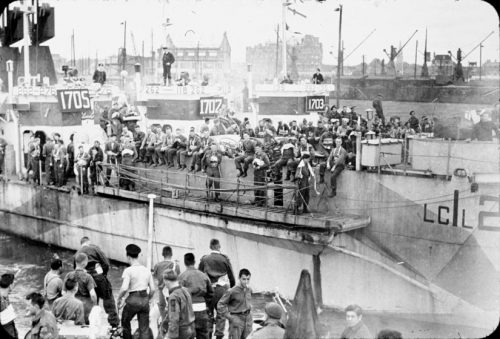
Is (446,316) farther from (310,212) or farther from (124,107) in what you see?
(124,107)

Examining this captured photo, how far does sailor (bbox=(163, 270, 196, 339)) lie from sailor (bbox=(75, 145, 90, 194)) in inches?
451

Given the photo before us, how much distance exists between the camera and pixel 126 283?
903 centimetres

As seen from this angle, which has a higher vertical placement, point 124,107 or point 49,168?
point 124,107

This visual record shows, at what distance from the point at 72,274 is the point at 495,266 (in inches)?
305

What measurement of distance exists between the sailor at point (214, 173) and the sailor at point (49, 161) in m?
6.11

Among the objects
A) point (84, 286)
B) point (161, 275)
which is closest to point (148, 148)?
point (161, 275)

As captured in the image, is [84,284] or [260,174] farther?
[260,174]

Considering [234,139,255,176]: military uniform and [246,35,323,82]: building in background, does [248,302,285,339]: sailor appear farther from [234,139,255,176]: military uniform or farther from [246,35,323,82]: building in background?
[246,35,323,82]: building in background

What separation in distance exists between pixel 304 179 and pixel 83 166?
777 cm

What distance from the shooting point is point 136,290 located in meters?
9.19

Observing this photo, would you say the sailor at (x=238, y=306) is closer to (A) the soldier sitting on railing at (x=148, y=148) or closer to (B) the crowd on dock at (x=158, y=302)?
(B) the crowd on dock at (x=158, y=302)

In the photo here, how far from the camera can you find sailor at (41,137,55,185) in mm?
20500

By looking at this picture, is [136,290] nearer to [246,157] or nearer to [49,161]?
[246,157]

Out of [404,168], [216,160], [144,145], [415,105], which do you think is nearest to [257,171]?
[216,160]
